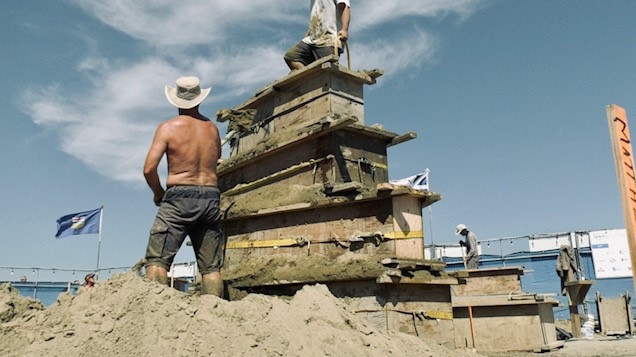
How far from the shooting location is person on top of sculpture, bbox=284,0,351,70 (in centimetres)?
908

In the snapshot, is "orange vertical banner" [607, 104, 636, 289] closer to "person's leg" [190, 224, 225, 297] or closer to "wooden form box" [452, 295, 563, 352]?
"person's leg" [190, 224, 225, 297]

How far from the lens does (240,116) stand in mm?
10336

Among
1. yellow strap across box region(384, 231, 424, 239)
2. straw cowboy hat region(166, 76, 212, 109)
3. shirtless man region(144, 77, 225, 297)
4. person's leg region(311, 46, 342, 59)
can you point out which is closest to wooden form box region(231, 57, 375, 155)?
person's leg region(311, 46, 342, 59)

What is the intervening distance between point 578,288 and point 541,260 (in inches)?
689

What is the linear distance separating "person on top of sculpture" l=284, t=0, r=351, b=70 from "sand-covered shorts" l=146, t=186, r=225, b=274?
4488mm

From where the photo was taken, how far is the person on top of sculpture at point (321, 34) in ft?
29.8

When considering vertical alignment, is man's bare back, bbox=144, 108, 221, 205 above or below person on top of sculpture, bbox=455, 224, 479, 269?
above

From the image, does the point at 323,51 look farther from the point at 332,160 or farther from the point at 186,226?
the point at 186,226

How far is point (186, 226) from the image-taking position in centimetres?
A: 561

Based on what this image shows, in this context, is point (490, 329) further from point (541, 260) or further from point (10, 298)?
point (541, 260)

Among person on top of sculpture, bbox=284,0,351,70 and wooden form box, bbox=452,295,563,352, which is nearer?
person on top of sculpture, bbox=284,0,351,70

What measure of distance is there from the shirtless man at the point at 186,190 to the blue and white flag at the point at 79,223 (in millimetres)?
22097

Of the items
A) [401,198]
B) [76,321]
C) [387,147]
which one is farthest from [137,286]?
[387,147]

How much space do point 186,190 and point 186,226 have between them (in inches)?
16.8
